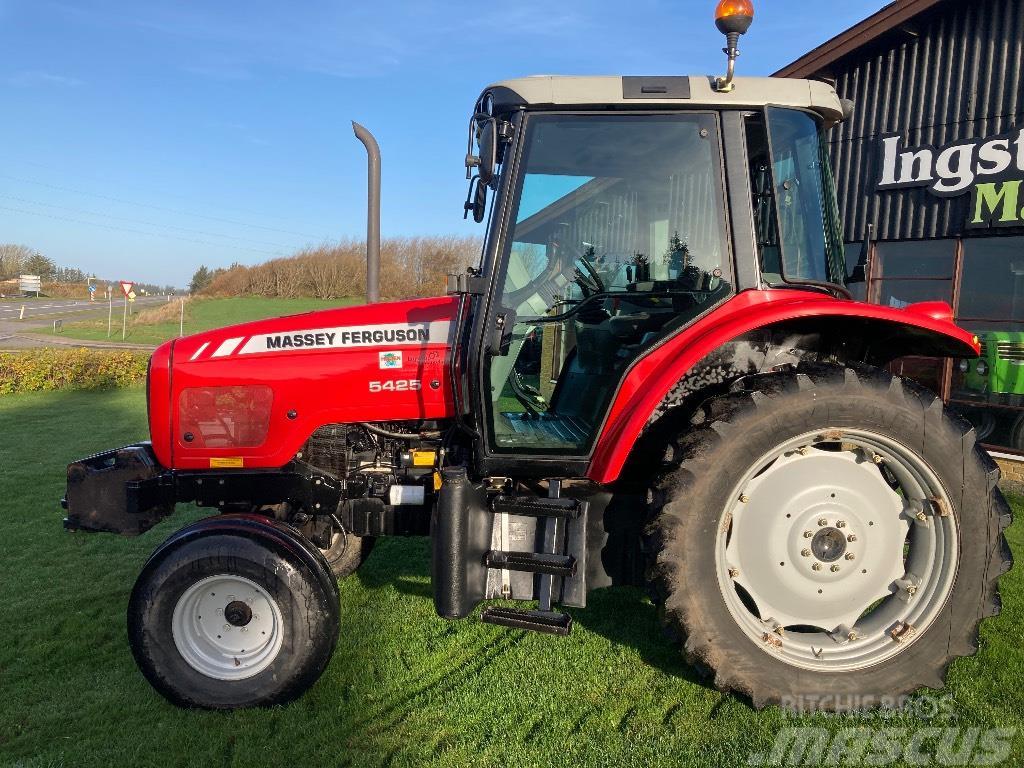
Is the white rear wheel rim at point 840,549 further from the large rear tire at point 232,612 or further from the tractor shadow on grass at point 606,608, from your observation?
the large rear tire at point 232,612

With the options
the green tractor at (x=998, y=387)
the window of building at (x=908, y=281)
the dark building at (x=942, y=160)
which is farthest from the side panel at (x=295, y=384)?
the window of building at (x=908, y=281)

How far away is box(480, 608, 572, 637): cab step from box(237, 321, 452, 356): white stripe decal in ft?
3.78

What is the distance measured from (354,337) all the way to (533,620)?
4.59 feet

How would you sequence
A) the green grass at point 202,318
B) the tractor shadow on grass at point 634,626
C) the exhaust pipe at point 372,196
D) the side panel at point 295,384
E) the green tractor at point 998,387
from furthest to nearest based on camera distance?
the green grass at point 202,318, the green tractor at point 998,387, the exhaust pipe at point 372,196, the side panel at point 295,384, the tractor shadow on grass at point 634,626

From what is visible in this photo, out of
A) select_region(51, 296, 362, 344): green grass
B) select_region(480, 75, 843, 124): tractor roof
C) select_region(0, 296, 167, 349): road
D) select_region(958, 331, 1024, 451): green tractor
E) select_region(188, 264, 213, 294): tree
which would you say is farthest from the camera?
select_region(188, 264, 213, 294): tree

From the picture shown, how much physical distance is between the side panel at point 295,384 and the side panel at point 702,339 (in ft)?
2.55

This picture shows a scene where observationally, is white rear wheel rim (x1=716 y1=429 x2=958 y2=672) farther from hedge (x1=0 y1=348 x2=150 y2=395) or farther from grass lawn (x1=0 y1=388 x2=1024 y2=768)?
hedge (x1=0 y1=348 x2=150 y2=395)

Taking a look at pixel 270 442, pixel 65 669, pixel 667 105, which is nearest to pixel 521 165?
pixel 667 105

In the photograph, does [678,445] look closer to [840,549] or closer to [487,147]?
[840,549]

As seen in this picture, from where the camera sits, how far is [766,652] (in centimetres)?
261

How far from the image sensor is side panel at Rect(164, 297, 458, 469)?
309 centimetres

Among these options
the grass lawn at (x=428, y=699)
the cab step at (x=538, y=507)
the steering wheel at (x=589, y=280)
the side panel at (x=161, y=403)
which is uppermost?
the steering wheel at (x=589, y=280)

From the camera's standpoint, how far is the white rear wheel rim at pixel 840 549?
2.69m

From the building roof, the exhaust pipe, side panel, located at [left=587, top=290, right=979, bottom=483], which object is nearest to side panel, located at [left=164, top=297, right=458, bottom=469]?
side panel, located at [left=587, top=290, right=979, bottom=483]
